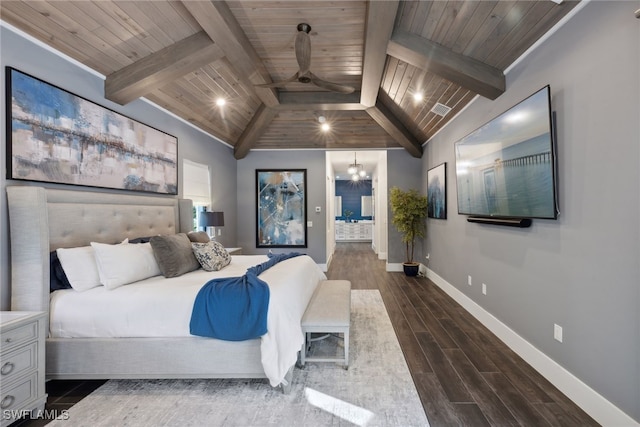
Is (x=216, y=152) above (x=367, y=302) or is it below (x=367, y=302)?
above

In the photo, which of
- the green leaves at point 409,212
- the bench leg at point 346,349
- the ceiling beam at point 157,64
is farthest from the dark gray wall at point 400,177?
the ceiling beam at point 157,64

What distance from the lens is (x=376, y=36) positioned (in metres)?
2.66

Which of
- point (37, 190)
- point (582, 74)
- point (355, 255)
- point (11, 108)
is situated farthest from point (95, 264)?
point (355, 255)

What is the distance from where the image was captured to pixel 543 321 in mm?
2266

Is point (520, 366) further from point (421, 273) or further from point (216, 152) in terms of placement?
point (216, 152)

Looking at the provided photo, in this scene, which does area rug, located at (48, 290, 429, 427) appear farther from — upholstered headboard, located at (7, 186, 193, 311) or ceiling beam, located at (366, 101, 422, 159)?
ceiling beam, located at (366, 101, 422, 159)

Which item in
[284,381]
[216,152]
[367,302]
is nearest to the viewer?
[284,381]

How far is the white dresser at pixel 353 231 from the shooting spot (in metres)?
11.3

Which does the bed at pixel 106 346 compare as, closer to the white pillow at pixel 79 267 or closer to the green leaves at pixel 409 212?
the white pillow at pixel 79 267

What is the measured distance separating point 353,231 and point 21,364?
10.2 metres

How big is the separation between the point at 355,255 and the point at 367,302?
4184 mm

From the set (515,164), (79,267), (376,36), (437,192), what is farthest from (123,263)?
(437,192)

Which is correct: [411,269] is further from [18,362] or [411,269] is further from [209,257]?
[18,362]

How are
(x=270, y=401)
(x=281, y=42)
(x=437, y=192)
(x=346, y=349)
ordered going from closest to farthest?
(x=270, y=401) < (x=346, y=349) < (x=281, y=42) < (x=437, y=192)
